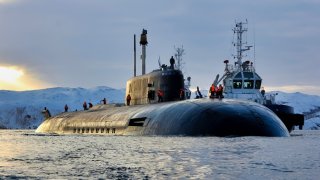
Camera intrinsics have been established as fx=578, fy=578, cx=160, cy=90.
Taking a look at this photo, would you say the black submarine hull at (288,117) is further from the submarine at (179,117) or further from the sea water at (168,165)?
the sea water at (168,165)

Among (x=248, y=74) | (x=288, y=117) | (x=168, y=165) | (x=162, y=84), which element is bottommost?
(x=288, y=117)

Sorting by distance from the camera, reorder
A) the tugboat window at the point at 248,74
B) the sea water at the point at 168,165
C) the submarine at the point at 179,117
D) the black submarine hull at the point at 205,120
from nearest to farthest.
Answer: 1. the sea water at the point at 168,165
2. the black submarine hull at the point at 205,120
3. the submarine at the point at 179,117
4. the tugboat window at the point at 248,74

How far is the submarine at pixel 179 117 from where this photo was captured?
23.6m

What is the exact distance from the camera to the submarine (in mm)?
23641

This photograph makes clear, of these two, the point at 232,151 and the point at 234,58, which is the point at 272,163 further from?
the point at 234,58

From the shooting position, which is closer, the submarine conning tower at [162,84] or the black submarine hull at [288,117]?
the submarine conning tower at [162,84]

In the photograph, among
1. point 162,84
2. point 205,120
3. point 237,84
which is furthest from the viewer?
point 237,84

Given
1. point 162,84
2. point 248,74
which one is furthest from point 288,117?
point 162,84

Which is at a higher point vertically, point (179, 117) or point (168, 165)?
point (179, 117)

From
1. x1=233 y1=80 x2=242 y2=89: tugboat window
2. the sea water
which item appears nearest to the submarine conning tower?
the sea water

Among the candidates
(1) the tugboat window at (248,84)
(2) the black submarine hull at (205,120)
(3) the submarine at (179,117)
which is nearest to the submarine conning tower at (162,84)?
(3) the submarine at (179,117)

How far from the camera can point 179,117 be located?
25.2 m

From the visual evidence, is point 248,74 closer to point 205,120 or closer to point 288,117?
point 288,117

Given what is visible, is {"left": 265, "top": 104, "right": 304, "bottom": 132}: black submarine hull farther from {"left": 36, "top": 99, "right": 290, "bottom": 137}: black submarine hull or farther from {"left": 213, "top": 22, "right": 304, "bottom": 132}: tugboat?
{"left": 36, "top": 99, "right": 290, "bottom": 137}: black submarine hull
